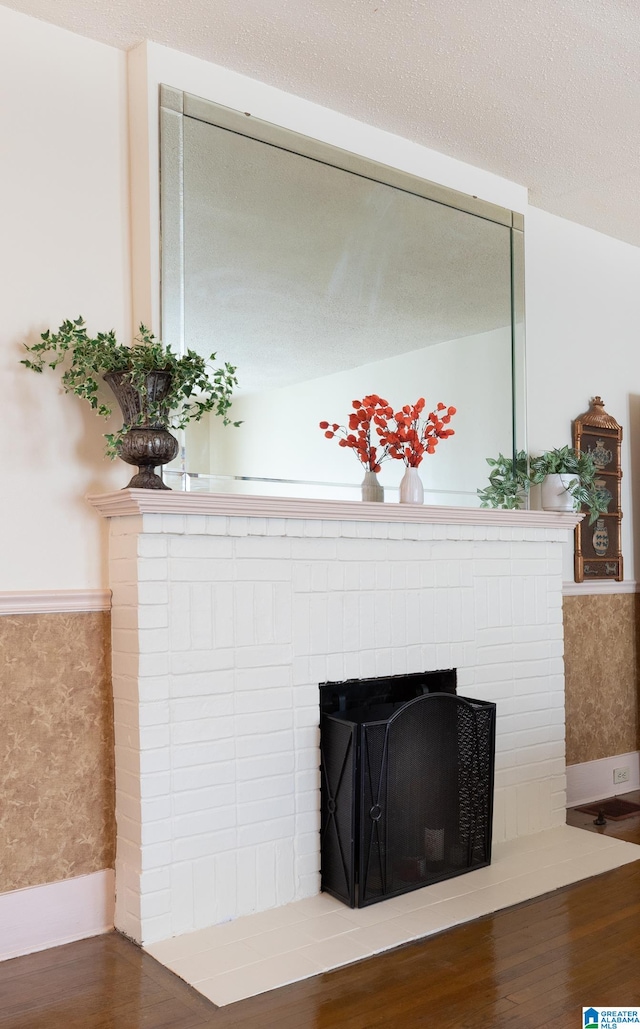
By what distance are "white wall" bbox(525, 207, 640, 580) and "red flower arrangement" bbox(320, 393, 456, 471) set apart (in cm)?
96

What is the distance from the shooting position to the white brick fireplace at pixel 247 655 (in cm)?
253

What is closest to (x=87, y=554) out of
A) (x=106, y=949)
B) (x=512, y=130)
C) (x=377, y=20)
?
(x=106, y=949)

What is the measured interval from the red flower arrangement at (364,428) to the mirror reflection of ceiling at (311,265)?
18cm

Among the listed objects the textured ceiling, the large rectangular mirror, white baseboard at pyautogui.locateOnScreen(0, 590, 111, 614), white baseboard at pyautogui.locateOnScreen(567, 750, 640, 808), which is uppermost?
the textured ceiling

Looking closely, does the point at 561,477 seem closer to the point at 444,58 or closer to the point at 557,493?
the point at 557,493

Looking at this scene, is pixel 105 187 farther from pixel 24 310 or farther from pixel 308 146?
pixel 308 146

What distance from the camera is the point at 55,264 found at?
262 cm

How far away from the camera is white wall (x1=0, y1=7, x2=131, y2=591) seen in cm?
254

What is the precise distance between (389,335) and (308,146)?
2.37 feet

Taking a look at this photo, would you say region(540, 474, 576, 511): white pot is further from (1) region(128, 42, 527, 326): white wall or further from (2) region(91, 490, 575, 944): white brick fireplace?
(1) region(128, 42, 527, 326): white wall

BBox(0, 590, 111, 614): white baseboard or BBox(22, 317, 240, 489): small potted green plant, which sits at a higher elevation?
BBox(22, 317, 240, 489): small potted green plant

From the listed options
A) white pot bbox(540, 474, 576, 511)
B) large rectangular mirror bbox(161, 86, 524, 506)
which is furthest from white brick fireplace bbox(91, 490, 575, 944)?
white pot bbox(540, 474, 576, 511)

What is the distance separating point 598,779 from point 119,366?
9.80ft

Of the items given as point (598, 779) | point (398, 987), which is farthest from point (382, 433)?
point (598, 779)
